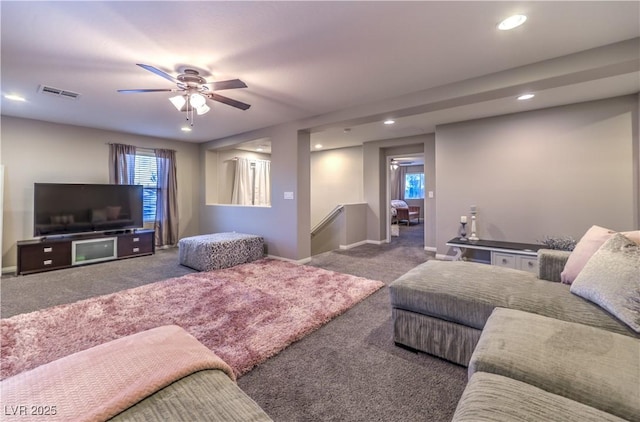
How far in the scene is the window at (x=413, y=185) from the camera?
38.9 ft

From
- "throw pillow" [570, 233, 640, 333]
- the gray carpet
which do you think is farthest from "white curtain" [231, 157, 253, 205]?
"throw pillow" [570, 233, 640, 333]

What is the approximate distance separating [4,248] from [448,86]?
666 cm

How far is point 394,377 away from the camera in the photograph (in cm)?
171

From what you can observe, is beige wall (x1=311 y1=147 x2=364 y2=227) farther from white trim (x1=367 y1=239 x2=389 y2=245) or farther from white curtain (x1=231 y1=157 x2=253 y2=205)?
white curtain (x1=231 y1=157 x2=253 y2=205)

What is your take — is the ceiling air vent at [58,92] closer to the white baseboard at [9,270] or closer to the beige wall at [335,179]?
the white baseboard at [9,270]

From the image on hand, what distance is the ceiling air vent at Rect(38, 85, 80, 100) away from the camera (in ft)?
9.98

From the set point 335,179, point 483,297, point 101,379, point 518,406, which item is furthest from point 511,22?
point 335,179

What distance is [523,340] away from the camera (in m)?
1.23

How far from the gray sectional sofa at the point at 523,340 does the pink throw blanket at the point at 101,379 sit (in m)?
1.05

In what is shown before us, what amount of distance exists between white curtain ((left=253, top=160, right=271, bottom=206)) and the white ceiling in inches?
142

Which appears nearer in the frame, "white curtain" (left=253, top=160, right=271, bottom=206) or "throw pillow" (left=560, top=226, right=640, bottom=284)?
"throw pillow" (left=560, top=226, right=640, bottom=284)

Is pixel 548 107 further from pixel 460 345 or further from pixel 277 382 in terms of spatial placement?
pixel 277 382

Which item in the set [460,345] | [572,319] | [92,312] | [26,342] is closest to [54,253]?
[92,312]

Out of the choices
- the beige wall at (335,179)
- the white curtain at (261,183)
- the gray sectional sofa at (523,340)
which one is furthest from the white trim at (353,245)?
the gray sectional sofa at (523,340)
